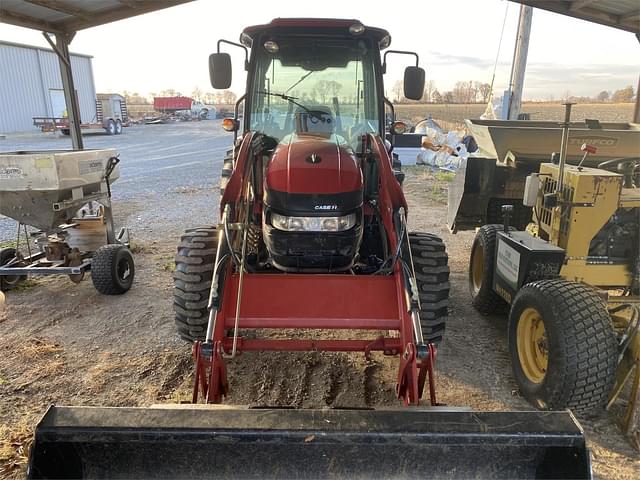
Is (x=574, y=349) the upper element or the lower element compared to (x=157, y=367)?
upper

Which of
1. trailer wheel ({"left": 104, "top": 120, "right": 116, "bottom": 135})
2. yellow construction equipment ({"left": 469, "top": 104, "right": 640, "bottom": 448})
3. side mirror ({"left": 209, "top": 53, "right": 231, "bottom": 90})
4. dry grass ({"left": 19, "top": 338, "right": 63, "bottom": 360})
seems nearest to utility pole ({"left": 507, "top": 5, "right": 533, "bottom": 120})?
yellow construction equipment ({"left": 469, "top": 104, "right": 640, "bottom": 448})

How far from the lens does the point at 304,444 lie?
1837 millimetres

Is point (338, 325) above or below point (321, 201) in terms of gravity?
below

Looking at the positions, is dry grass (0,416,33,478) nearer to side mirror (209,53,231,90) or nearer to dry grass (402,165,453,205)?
side mirror (209,53,231,90)

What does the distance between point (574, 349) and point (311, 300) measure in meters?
1.51

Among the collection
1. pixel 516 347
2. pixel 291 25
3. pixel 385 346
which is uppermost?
pixel 291 25

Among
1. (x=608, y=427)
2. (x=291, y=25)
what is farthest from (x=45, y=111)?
(x=608, y=427)

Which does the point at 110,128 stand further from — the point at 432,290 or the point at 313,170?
the point at 432,290

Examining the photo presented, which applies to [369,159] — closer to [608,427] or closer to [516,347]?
[516,347]

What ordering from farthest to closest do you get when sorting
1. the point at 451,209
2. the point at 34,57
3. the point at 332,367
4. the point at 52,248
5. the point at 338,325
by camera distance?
the point at 34,57, the point at 451,209, the point at 52,248, the point at 332,367, the point at 338,325

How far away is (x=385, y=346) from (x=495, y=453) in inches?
41.5

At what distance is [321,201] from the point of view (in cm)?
293

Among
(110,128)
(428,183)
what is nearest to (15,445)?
(428,183)

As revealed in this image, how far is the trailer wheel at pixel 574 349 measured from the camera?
2.71 meters
